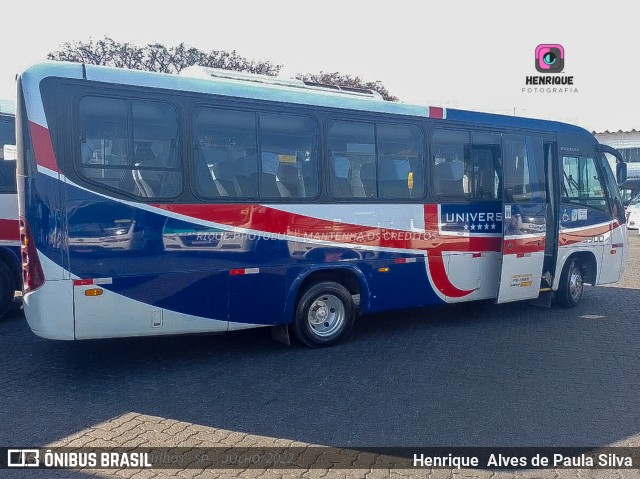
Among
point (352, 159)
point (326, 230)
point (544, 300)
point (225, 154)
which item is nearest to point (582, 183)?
point (544, 300)

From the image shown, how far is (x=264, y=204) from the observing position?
7438 mm

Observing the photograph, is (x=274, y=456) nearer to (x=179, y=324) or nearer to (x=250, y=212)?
(x=179, y=324)

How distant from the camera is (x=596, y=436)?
5293 mm

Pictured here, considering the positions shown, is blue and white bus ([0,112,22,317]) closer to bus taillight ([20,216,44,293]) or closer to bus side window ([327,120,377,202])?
bus taillight ([20,216,44,293])

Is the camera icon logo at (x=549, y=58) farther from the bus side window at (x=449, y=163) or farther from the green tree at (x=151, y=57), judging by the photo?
the green tree at (x=151, y=57)

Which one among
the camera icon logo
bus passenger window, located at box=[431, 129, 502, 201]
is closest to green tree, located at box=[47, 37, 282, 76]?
the camera icon logo

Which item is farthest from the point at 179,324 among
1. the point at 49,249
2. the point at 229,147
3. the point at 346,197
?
the point at 346,197

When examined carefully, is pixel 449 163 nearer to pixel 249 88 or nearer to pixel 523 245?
pixel 523 245

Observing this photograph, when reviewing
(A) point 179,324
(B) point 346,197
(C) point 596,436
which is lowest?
(C) point 596,436

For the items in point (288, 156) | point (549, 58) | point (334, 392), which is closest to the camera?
point (334, 392)

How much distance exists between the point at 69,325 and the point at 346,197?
3.66 metres

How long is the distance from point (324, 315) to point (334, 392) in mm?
2050

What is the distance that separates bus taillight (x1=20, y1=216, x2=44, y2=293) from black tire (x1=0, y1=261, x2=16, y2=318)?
3531mm

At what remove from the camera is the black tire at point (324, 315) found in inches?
312
